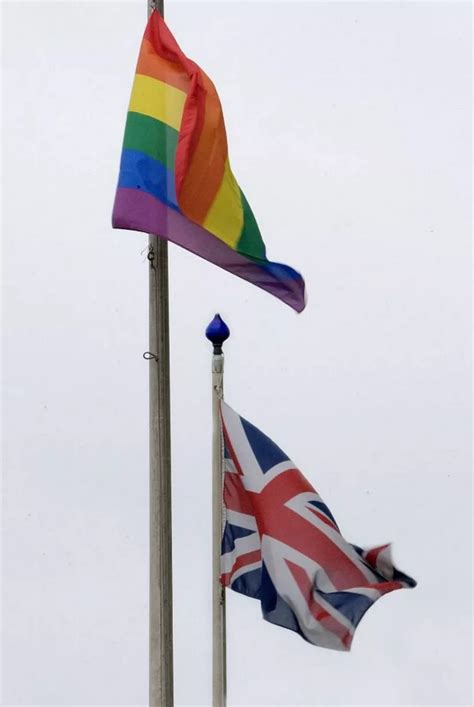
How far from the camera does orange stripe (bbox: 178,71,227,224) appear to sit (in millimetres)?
18016

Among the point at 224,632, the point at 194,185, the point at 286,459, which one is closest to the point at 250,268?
the point at 194,185

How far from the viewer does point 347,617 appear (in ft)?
65.3

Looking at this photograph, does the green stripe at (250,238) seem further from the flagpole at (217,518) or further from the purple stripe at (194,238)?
the flagpole at (217,518)

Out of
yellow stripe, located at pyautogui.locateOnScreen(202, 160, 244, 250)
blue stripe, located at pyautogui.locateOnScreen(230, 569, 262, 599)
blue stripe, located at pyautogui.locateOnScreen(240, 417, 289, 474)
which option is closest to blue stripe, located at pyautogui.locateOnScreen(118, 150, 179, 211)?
yellow stripe, located at pyautogui.locateOnScreen(202, 160, 244, 250)

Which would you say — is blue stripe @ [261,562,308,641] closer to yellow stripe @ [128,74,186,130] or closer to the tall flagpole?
the tall flagpole

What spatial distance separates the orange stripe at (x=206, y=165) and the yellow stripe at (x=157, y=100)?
0.27 m

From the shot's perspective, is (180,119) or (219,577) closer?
(180,119)

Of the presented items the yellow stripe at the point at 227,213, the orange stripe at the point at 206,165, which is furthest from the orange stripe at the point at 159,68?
the yellow stripe at the point at 227,213

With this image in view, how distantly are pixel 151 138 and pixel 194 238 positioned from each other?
1.04 meters

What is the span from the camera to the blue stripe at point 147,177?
1770 centimetres

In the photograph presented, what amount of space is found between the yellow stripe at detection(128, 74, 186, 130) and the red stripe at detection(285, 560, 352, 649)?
4.93 metres

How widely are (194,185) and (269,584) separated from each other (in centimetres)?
446

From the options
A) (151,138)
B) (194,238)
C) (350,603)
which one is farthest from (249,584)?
(151,138)

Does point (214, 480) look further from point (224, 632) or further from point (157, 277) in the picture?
point (157, 277)
